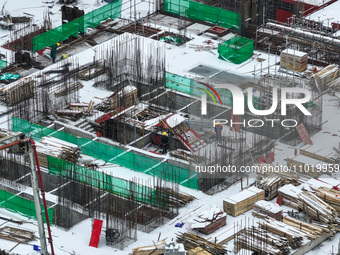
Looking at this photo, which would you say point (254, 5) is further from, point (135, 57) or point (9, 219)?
point (9, 219)

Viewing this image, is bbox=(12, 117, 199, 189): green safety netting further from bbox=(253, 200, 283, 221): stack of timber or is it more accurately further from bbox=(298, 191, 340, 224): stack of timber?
bbox=(298, 191, 340, 224): stack of timber

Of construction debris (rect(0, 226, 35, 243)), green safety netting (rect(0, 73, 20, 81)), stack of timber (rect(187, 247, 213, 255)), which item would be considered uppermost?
green safety netting (rect(0, 73, 20, 81))

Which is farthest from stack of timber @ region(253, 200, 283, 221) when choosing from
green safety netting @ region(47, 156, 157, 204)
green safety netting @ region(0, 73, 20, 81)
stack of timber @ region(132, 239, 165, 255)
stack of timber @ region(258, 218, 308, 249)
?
green safety netting @ region(0, 73, 20, 81)

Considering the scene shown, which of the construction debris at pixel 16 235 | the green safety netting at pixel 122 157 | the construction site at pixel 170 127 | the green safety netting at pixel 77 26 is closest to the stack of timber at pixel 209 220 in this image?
the construction site at pixel 170 127

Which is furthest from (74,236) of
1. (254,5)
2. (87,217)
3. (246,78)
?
(254,5)

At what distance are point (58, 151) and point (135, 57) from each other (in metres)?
10.5

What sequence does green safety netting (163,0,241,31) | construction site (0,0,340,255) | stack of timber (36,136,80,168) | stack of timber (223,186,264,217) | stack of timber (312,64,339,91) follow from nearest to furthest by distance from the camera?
construction site (0,0,340,255) < stack of timber (223,186,264,217) < stack of timber (36,136,80,168) < stack of timber (312,64,339,91) < green safety netting (163,0,241,31)

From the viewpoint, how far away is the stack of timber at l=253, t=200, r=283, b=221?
47.4m

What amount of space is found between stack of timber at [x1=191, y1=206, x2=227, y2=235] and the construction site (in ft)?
0.17

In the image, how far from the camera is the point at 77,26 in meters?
63.0

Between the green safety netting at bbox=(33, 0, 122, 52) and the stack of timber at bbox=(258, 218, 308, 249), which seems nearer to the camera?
the stack of timber at bbox=(258, 218, 308, 249)

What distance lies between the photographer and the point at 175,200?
49.0m

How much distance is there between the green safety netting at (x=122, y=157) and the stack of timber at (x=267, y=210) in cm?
339

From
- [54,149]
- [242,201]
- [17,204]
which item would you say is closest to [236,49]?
[54,149]
